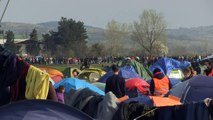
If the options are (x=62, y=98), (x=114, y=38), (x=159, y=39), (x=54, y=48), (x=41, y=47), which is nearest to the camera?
(x=62, y=98)

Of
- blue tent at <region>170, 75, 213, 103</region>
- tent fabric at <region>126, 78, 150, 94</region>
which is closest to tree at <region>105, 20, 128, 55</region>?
tent fabric at <region>126, 78, 150, 94</region>

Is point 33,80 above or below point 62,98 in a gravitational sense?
above

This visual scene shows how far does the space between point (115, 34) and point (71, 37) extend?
36873 mm

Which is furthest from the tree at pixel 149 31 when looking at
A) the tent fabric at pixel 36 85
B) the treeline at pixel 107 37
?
the tent fabric at pixel 36 85

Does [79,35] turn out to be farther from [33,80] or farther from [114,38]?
[33,80]

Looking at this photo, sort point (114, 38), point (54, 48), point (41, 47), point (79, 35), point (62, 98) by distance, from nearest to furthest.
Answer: point (62, 98) < point (79, 35) < point (54, 48) < point (41, 47) < point (114, 38)

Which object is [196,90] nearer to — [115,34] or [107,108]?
[107,108]

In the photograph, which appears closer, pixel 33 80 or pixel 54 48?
pixel 33 80

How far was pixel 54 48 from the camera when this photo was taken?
10006cm

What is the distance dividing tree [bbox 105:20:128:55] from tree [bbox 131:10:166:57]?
9.16 metres

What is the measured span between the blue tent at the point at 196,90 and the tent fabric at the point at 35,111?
4.53 metres

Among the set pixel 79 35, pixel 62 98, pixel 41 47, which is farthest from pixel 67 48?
pixel 62 98

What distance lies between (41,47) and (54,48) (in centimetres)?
980

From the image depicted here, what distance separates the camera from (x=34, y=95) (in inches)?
203
